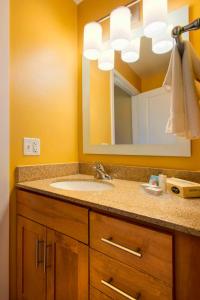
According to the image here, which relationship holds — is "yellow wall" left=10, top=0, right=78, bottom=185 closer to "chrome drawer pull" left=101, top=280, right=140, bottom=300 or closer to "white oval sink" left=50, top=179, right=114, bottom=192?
"white oval sink" left=50, top=179, right=114, bottom=192

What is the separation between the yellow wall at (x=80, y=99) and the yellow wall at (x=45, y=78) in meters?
0.06

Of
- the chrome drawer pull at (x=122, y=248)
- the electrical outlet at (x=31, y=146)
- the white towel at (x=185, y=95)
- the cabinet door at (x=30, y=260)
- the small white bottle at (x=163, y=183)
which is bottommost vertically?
the cabinet door at (x=30, y=260)

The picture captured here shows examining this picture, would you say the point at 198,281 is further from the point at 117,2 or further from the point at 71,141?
the point at 117,2

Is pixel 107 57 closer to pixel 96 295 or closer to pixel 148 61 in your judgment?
pixel 148 61

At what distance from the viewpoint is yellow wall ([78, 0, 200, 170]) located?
1.01m

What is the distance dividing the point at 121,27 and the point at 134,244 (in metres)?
1.21

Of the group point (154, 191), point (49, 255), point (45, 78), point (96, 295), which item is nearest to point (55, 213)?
point (49, 255)

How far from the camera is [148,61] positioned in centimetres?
120

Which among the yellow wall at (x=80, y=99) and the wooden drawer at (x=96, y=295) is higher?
the yellow wall at (x=80, y=99)

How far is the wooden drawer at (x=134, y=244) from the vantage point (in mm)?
580

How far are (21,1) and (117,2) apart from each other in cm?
64

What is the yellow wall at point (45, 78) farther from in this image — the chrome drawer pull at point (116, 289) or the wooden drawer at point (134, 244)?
the chrome drawer pull at point (116, 289)

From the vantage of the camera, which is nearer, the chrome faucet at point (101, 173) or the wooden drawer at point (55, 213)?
the wooden drawer at point (55, 213)

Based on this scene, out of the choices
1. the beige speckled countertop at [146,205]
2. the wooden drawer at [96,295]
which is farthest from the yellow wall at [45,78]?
the wooden drawer at [96,295]
